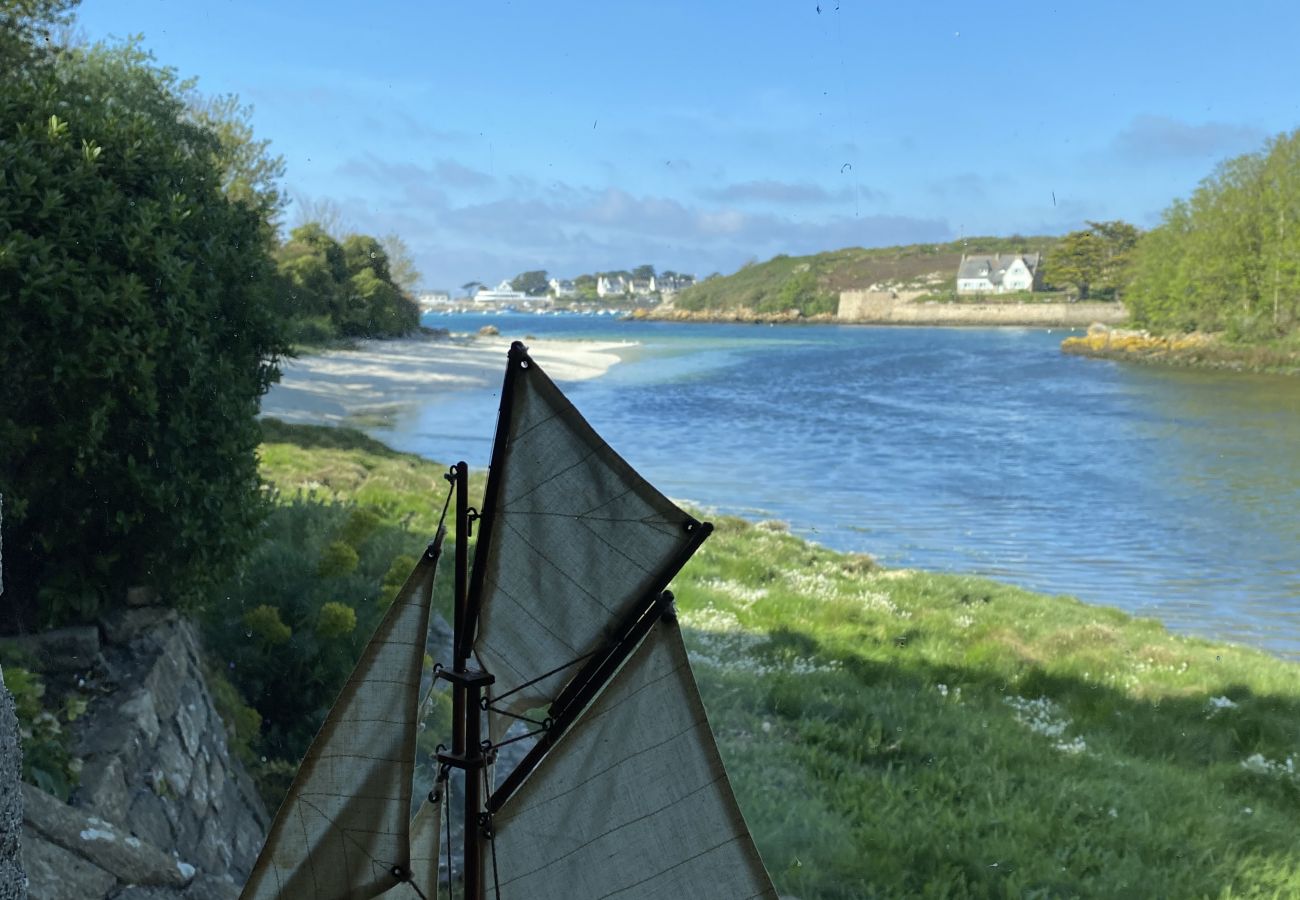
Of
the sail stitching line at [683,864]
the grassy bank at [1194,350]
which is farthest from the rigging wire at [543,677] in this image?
the grassy bank at [1194,350]

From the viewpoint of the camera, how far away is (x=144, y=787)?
13.8 feet

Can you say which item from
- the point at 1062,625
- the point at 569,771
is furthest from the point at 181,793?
the point at 1062,625

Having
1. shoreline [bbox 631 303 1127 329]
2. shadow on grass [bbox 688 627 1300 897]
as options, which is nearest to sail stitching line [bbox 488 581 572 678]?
shadow on grass [bbox 688 627 1300 897]

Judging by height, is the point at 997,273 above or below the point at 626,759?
above

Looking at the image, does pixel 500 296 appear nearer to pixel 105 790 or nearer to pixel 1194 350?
pixel 105 790

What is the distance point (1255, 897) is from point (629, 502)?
4.78m

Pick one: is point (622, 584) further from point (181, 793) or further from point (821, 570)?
point (821, 570)

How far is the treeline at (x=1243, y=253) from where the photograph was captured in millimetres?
58438

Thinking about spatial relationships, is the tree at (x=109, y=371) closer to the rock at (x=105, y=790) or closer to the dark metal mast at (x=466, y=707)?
the rock at (x=105, y=790)

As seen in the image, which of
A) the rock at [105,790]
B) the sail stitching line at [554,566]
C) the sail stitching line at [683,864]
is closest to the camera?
the sail stitching line at [554,566]

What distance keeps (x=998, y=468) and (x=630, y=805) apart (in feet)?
80.7

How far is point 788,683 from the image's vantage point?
7.74m

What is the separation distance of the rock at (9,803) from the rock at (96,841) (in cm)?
128

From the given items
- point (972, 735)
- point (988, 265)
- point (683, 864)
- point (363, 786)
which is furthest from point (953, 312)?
point (363, 786)
